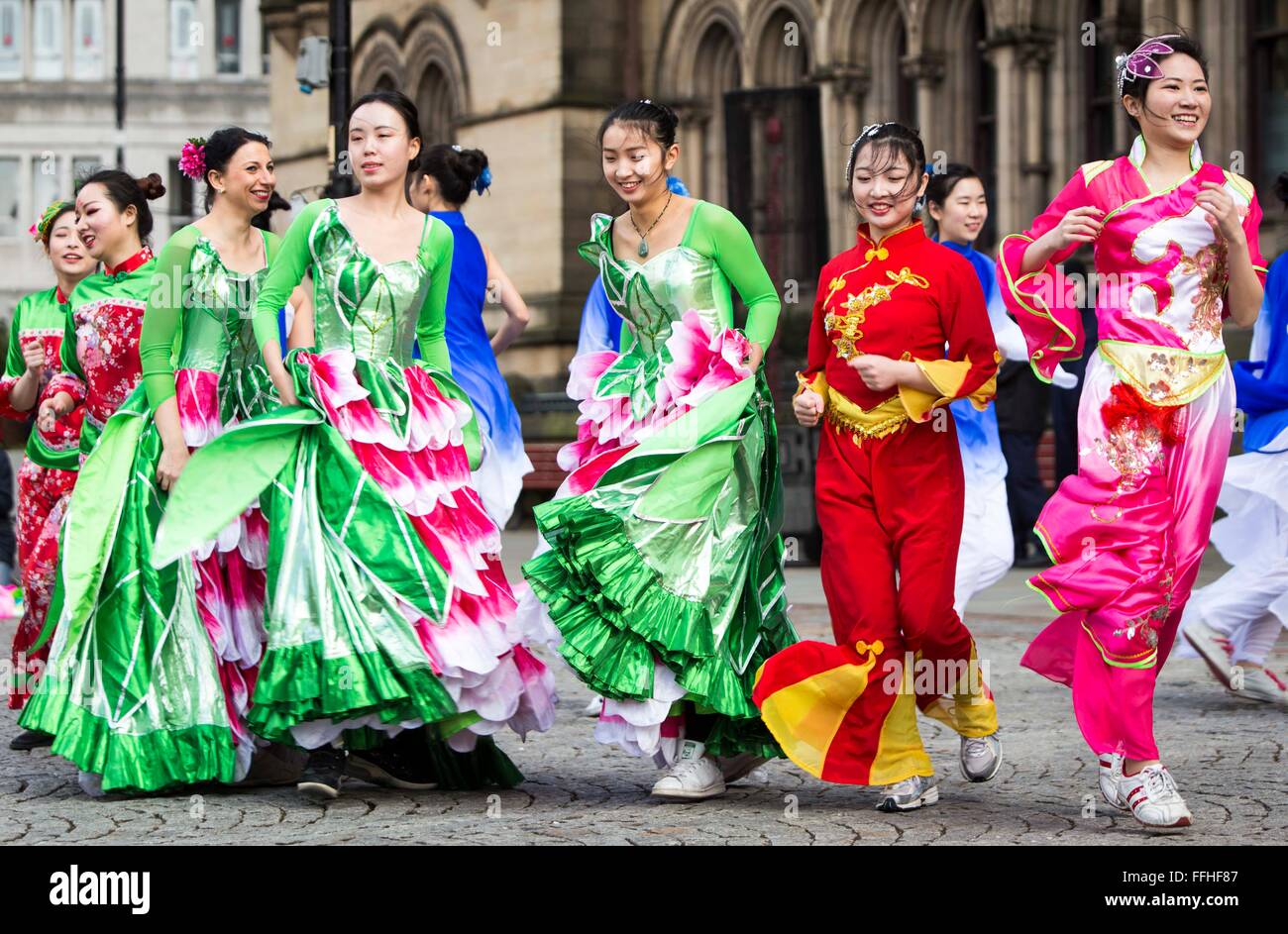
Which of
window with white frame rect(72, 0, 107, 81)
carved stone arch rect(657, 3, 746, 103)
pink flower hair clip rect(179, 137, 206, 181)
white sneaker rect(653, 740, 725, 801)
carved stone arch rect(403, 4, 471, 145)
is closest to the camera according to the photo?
white sneaker rect(653, 740, 725, 801)

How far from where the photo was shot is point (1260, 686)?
8469mm

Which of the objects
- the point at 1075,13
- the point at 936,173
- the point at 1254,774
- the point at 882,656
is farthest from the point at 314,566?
the point at 1075,13

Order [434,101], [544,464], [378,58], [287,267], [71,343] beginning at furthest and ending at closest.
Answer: [378,58], [434,101], [544,464], [71,343], [287,267]

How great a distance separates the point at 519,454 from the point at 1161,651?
3.85 m

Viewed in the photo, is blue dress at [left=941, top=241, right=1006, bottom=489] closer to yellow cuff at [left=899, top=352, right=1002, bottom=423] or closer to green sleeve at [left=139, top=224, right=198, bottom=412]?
yellow cuff at [left=899, top=352, right=1002, bottom=423]

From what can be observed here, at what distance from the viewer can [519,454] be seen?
9.14 meters

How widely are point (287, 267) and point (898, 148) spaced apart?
1.84 m

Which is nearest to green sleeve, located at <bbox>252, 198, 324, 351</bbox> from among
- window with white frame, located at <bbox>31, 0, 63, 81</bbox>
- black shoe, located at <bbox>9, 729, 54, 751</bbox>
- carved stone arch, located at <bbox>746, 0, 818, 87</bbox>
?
black shoe, located at <bbox>9, 729, 54, 751</bbox>

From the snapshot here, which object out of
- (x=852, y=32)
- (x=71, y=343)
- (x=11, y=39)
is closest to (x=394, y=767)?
(x=71, y=343)

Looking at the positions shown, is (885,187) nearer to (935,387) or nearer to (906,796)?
(935,387)

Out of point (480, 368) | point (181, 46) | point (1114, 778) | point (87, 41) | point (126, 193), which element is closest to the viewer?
point (1114, 778)

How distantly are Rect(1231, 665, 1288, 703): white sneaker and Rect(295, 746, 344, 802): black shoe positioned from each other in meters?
3.89

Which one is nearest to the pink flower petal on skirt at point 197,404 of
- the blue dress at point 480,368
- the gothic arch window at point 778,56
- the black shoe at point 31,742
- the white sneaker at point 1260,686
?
the black shoe at point 31,742

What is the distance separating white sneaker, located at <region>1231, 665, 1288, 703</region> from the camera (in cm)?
845
